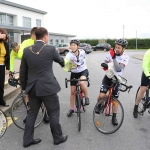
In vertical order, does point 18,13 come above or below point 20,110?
above

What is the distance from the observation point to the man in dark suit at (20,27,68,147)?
10.6 feet

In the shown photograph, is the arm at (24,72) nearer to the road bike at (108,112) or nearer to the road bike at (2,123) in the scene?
the road bike at (2,123)

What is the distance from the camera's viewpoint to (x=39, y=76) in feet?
10.8

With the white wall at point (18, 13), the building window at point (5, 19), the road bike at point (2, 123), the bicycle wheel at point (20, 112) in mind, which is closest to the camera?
the road bike at point (2, 123)

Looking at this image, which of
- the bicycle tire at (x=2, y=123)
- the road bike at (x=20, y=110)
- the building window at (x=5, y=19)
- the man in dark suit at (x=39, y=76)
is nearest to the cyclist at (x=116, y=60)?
the man in dark suit at (x=39, y=76)

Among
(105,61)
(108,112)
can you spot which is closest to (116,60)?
(105,61)

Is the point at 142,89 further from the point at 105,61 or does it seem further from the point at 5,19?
the point at 5,19

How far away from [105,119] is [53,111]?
1395 mm

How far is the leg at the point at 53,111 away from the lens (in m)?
3.41

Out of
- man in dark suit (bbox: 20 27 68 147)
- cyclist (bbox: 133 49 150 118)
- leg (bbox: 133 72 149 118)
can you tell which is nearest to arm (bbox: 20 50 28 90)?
man in dark suit (bbox: 20 27 68 147)

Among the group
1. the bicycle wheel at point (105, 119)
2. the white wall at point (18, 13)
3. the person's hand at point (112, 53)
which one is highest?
the white wall at point (18, 13)

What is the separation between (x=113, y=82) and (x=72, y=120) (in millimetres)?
1428

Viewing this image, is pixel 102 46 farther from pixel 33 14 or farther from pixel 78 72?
pixel 78 72

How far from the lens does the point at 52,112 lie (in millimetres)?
3498
